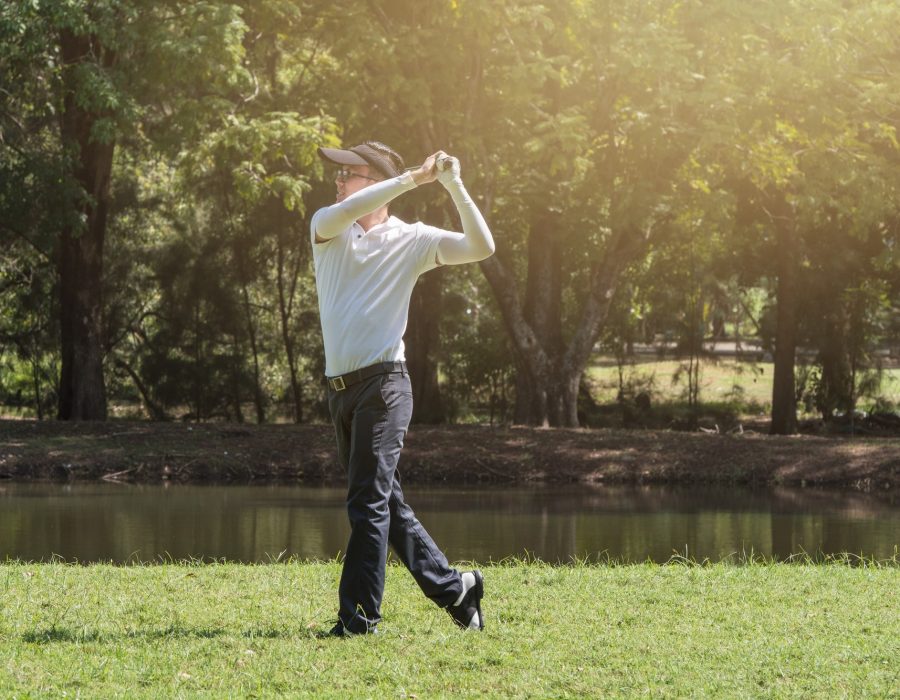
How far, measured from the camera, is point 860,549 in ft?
36.6

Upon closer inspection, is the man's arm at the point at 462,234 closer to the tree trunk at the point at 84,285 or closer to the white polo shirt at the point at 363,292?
the white polo shirt at the point at 363,292

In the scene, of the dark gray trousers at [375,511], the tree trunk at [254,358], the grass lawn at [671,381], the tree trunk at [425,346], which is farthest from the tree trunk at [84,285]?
the dark gray trousers at [375,511]

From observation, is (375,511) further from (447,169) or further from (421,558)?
(447,169)

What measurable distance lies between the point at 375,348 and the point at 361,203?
65 centimetres

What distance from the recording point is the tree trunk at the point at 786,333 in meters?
25.2

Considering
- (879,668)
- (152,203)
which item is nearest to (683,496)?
(879,668)

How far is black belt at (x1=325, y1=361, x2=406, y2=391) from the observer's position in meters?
5.79

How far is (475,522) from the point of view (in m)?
13.0

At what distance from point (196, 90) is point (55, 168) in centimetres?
314

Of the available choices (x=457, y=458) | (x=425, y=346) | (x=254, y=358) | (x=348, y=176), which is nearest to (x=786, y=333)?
(x=425, y=346)

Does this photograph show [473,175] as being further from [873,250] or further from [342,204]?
[342,204]

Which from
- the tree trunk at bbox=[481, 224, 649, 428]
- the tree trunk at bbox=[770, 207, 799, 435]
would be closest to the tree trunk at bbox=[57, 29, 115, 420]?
the tree trunk at bbox=[481, 224, 649, 428]

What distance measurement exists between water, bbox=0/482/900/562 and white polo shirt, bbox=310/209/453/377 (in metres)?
3.94

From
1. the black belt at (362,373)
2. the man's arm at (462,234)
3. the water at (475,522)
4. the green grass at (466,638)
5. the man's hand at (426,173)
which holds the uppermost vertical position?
the man's hand at (426,173)
